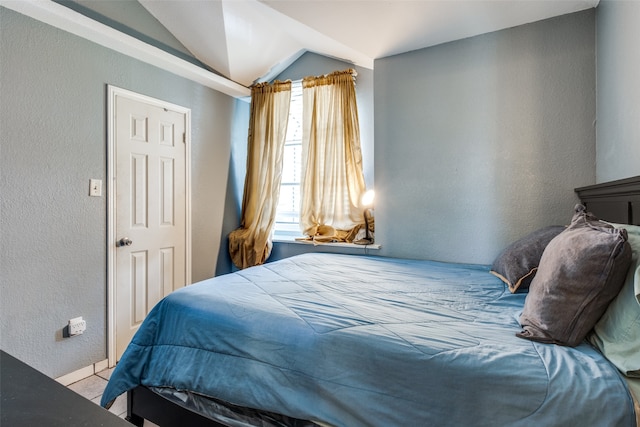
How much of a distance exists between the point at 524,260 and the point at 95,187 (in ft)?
8.85

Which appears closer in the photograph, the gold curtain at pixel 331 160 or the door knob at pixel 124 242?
the door knob at pixel 124 242

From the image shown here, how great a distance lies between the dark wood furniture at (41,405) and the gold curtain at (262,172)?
2707 millimetres

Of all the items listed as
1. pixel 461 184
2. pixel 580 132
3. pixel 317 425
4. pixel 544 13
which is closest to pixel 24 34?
pixel 317 425

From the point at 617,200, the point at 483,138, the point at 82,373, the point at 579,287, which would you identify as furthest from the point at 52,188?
the point at 617,200

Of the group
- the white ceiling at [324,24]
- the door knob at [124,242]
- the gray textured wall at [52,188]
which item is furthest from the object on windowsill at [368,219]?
the gray textured wall at [52,188]

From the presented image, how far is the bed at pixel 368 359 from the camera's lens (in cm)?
89

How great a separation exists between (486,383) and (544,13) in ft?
8.00

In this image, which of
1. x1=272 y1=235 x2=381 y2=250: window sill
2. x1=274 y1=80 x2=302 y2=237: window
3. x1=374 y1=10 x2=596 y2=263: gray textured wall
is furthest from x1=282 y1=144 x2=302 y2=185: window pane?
x1=374 y1=10 x2=596 y2=263: gray textured wall

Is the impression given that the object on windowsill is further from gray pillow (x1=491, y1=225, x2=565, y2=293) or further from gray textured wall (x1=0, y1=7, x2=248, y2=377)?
gray textured wall (x1=0, y1=7, x2=248, y2=377)

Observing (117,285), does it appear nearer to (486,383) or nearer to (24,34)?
(24,34)

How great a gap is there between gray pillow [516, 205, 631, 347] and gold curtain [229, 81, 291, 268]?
255 cm

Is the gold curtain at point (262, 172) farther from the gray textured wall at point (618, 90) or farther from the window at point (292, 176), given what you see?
the gray textured wall at point (618, 90)

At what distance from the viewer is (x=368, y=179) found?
321 cm

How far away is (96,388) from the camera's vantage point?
6.95ft
